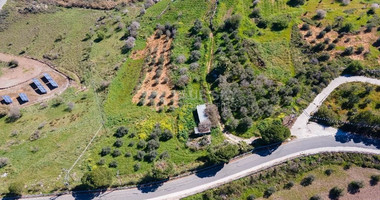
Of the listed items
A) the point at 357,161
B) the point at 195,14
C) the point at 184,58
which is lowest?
the point at 357,161

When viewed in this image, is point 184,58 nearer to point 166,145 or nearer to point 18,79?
point 166,145

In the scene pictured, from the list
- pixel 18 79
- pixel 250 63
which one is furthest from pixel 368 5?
pixel 18 79

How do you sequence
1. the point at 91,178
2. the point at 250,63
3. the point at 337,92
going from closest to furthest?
1. the point at 91,178
2. the point at 337,92
3. the point at 250,63

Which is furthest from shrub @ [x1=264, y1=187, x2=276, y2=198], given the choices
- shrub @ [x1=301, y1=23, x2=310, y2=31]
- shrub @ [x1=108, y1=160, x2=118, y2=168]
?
shrub @ [x1=301, y1=23, x2=310, y2=31]

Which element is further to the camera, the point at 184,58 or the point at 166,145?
the point at 184,58

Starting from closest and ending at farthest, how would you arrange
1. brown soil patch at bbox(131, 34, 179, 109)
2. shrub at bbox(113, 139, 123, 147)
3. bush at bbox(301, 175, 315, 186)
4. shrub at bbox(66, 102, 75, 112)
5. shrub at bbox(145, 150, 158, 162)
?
bush at bbox(301, 175, 315, 186) < shrub at bbox(145, 150, 158, 162) < shrub at bbox(113, 139, 123, 147) < brown soil patch at bbox(131, 34, 179, 109) < shrub at bbox(66, 102, 75, 112)

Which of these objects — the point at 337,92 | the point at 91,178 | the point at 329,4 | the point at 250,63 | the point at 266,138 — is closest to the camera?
the point at 91,178

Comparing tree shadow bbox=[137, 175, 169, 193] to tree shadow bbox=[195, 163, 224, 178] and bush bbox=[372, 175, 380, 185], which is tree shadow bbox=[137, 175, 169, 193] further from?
bush bbox=[372, 175, 380, 185]
